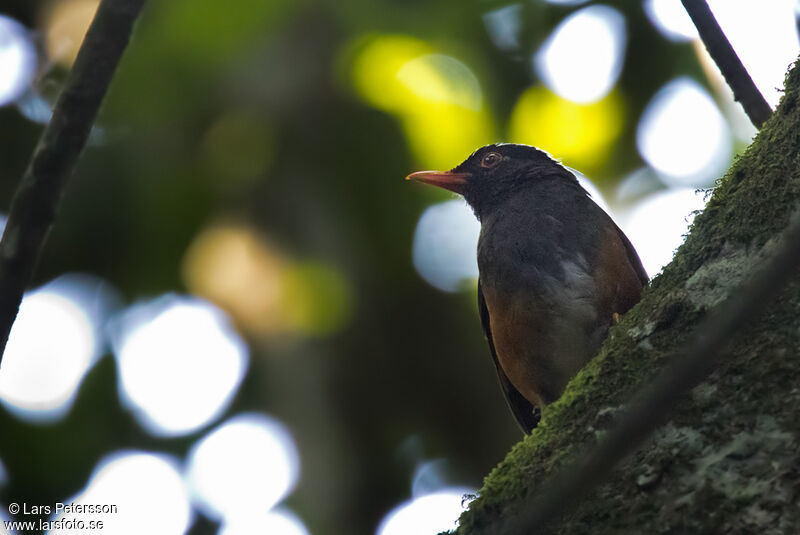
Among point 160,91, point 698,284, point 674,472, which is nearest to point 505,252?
point 698,284

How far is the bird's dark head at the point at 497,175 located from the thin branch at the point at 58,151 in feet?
11.0

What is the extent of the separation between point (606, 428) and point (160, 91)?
6.15 metres

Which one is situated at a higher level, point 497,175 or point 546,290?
point 497,175

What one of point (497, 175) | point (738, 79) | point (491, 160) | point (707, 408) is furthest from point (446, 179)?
point (707, 408)

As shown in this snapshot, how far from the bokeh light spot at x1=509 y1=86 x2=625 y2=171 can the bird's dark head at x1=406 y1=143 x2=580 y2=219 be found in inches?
54.2

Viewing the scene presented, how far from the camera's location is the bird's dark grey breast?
4.45 m

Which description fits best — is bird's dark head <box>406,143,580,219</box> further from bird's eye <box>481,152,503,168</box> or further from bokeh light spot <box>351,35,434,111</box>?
bokeh light spot <box>351,35,434,111</box>

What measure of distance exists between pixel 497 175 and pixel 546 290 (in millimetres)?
1590

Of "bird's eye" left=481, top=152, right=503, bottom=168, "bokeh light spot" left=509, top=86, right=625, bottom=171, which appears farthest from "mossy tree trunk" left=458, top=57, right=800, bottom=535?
"bokeh light spot" left=509, top=86, right=625, bottom=171

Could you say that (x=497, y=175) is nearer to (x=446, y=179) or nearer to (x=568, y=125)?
(x=446, y=179)

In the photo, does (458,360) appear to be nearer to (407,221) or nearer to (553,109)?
(407,221)

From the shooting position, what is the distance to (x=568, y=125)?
292 inches

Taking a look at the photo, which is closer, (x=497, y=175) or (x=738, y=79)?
(x=738, y=79)

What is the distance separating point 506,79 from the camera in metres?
7.49
